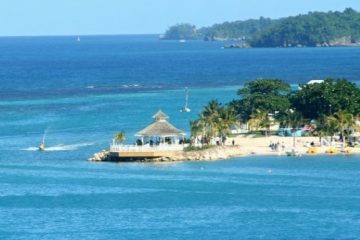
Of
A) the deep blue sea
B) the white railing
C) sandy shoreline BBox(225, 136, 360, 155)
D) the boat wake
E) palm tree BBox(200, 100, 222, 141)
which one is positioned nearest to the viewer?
the deep blue sea

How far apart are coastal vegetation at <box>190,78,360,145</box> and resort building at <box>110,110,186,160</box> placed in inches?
67.6

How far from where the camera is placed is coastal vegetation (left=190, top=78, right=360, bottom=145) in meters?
91.7

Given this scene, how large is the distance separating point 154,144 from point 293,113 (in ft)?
A: 48.9

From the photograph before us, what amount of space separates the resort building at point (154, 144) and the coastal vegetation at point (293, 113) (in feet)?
5.63

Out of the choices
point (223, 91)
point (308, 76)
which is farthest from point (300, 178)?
point (308, 76)

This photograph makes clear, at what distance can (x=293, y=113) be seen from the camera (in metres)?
98.2

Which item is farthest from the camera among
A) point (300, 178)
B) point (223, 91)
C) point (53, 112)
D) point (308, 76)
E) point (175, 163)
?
point (308, 76)

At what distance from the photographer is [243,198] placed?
71812mm

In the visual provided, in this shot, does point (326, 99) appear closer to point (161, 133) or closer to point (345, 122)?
point (345, 122)

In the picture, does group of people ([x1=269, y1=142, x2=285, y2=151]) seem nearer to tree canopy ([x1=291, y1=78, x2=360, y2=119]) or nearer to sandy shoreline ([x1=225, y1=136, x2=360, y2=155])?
sandy shoreline ([x1=225, y1=136, x2=360, y2=155])

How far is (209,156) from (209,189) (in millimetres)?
12623

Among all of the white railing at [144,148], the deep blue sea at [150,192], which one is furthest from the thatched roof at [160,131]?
the deep blue sea at [150,192]

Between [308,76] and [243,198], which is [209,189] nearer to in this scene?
[243,198]

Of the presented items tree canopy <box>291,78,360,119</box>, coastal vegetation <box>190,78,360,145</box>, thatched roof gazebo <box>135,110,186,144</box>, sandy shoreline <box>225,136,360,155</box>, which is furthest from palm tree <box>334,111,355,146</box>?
thatched roof gazebo <box>135,110,186,144</box>
